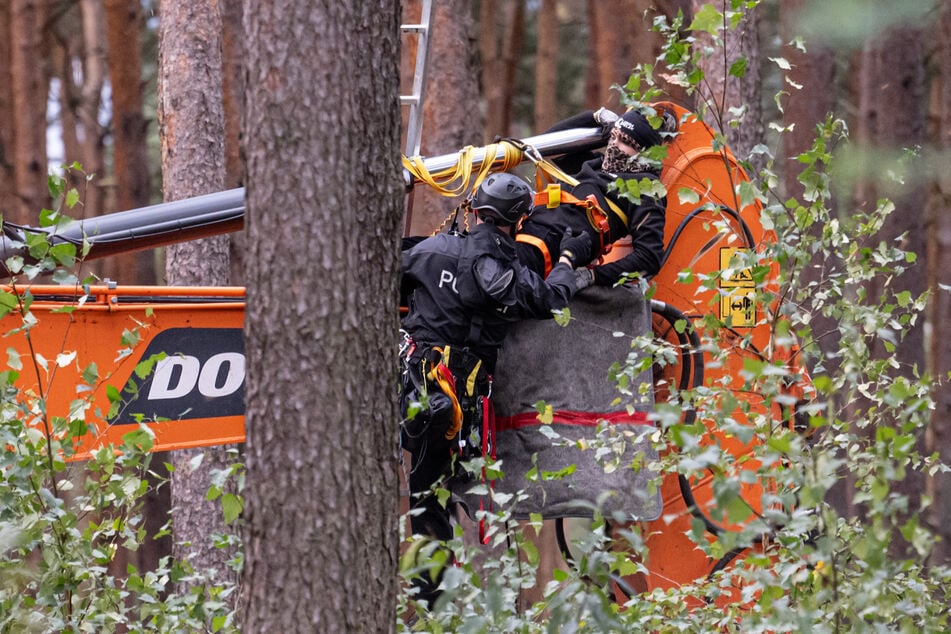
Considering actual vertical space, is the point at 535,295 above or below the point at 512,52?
below

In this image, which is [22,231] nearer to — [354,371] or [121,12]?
[354,371]

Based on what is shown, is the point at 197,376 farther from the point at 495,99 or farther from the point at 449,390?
the point at 495,99

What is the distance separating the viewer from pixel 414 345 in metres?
5.45

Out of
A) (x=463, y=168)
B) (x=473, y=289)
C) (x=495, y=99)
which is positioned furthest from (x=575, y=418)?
(x=495, y=99)

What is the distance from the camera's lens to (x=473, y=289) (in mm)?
5371

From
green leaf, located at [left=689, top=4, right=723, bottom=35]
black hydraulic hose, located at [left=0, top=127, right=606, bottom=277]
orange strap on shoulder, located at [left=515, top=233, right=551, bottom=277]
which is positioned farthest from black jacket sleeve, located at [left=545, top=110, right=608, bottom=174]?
green leaf, located at [left=689, top=4, right=723, bottom=35]

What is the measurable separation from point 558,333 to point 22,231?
2.56 metres

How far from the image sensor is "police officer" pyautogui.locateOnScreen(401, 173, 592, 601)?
533 centimetres

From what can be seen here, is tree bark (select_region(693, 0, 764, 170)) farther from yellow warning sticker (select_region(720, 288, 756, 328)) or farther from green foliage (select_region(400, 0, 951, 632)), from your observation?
green foliage (select_region(400, 0, 951, 632))

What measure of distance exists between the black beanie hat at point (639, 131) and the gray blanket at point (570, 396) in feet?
2.45

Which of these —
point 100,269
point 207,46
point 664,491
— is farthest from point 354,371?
point 100,269

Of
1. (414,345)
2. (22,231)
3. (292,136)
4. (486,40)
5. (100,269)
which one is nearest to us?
(292,136)

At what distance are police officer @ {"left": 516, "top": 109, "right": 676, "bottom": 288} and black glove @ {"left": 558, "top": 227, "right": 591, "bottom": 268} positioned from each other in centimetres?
4

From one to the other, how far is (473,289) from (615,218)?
0.90 metres
